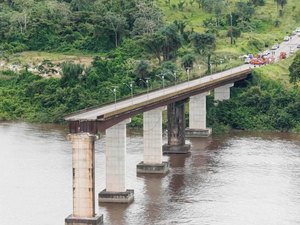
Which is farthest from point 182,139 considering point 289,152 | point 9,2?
point 9,2

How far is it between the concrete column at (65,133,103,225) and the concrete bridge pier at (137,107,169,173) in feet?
68.3

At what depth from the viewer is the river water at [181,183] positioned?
74.1 meters

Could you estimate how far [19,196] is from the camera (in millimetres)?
79500

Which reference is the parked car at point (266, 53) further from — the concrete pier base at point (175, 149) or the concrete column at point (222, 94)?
the concrete pier base at point (175, 149)

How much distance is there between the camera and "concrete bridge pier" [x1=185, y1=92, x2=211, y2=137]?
113m

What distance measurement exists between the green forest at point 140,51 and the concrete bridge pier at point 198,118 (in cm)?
339

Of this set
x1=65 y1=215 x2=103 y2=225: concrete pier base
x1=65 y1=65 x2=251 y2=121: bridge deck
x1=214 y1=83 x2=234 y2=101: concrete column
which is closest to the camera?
x1=65 y1=215 x2=103 y2=225: concrete pier base

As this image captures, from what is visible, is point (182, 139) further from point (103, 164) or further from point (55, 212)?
point (55, 212)

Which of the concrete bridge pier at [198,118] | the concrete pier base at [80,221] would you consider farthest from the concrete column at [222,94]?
the concrete pier base at [80,221]

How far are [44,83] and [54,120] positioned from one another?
9894 millimetres

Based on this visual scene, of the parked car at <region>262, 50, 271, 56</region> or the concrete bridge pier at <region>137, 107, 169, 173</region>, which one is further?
the parked car at <region>262, 50, 271, 56</region>

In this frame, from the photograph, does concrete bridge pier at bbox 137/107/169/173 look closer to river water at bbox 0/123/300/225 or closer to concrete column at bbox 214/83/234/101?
river water at bbox 0/123/300/225

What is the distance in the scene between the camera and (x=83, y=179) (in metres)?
69.6

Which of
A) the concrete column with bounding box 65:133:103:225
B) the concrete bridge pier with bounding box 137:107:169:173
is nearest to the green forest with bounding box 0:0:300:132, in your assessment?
the concrete bridge pier with bounding box 137:107:169:173
